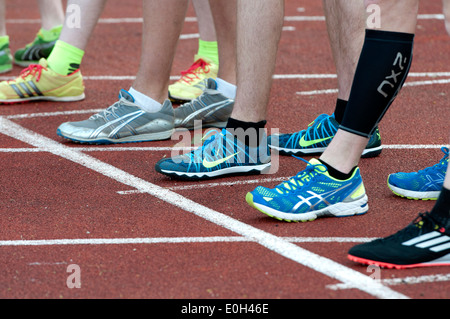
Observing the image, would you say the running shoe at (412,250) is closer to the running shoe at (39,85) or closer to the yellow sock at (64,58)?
the yellow sock at (64,58)

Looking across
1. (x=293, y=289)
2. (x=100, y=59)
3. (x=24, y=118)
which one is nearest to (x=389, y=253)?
(x=293, y=289)

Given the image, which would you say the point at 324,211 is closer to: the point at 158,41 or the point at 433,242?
the point at 433,242

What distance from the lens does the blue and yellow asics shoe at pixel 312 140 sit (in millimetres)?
4199

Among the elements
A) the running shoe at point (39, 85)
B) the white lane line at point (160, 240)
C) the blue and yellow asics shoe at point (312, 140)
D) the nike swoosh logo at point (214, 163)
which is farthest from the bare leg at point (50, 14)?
the white lane line at point (160, 240)

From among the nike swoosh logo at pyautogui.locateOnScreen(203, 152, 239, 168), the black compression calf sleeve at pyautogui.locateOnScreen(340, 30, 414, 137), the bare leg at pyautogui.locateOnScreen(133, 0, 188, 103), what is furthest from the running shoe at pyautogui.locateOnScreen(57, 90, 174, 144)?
the black compression calf sleeve at pyautogui.locateOnScreen(340, 30, 414, 137)

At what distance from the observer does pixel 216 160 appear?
12.6 ft

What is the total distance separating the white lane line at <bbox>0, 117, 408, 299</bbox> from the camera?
8.85 feet

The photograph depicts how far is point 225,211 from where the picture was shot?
3453mm

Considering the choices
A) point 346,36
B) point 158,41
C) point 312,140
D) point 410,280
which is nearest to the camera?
point 410,280

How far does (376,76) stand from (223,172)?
1.08 m

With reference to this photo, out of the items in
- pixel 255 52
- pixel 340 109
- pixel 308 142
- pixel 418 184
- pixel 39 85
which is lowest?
pixel 39 85

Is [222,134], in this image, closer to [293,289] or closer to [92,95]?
[293,289]

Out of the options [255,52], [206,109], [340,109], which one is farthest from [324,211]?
[206,109]

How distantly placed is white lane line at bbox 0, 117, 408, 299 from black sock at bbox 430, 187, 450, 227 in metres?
0.35
